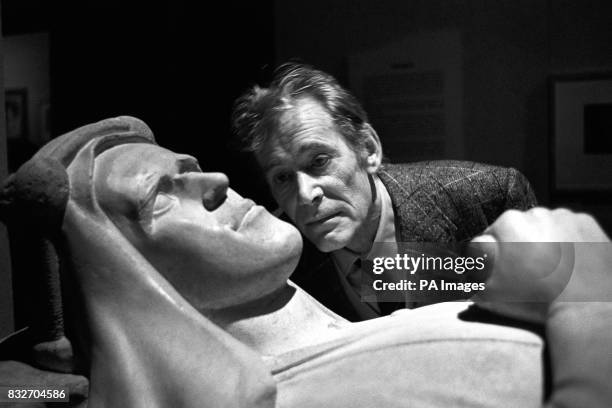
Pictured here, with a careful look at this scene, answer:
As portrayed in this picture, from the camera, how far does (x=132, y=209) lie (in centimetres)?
110

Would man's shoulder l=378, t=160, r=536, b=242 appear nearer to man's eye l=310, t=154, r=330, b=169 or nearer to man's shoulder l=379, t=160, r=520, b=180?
man's shoulder l=379, t=160, r=520, b=180

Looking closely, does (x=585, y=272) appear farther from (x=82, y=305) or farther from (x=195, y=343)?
(x=82, y=305)

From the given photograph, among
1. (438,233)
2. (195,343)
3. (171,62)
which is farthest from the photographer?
(171,62)

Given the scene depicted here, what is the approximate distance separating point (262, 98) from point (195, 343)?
2.39ft

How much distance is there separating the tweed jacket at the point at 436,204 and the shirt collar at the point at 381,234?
2 centimetres

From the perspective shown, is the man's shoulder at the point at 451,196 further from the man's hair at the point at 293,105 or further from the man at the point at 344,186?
the man's hair at the point at 293,105

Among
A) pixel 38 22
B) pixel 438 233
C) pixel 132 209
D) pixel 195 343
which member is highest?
pixel 38 22

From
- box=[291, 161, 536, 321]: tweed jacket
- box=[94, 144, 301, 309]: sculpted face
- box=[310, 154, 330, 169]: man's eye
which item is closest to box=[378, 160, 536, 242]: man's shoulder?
box=[291, 161, 536, 321]: tweed jacket

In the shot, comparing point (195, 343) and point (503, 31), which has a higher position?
point (503, 31)

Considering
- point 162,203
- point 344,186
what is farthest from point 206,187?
point 344,186

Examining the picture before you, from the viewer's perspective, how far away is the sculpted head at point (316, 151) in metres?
1.46

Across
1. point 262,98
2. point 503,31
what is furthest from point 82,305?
point 503,31

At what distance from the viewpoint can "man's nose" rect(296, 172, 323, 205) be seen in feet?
4.65

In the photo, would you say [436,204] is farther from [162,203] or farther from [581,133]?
[162,203]
